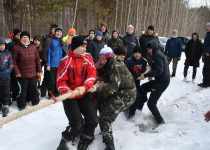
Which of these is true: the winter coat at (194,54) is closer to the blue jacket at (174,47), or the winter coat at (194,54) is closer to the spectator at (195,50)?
the spectator at (195,50)

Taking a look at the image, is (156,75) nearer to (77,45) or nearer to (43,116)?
(77,45)

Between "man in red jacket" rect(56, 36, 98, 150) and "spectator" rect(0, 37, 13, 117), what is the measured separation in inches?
80.9

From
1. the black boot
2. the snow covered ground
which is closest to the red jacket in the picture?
the black boot

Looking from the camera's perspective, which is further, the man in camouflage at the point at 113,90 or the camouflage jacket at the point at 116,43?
the camouflage jacket at the point at 116,43

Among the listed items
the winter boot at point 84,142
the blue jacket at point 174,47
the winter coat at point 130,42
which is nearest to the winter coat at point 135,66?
the winter boot at point 84,142

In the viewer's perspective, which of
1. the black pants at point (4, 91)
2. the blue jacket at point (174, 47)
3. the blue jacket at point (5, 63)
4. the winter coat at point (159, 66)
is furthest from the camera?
the blue jacket at point (174, 47)

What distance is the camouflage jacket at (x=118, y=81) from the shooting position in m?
2.61

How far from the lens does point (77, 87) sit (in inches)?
100

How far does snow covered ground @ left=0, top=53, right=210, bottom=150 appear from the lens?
276 cm

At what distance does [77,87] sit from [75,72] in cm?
24

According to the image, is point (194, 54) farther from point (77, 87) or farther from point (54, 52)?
point (77, 87)

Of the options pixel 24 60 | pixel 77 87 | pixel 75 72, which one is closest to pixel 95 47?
pixel 24 60

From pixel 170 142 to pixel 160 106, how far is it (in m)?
1.97

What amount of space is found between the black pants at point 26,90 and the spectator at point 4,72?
0.99ft
